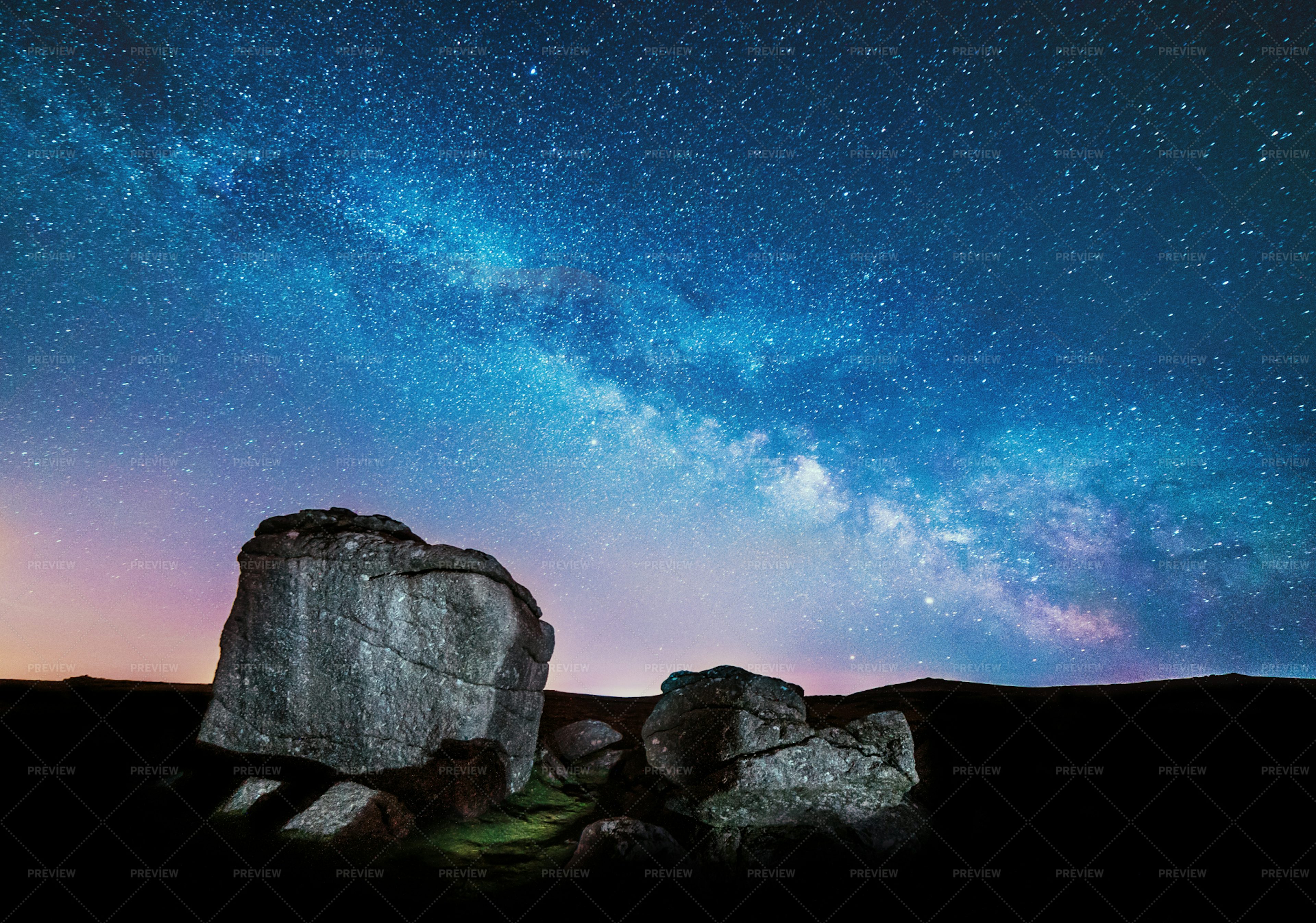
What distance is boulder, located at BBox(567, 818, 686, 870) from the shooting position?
265 inches

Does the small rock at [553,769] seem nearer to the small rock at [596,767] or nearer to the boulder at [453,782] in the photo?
the small rock at [596,767]

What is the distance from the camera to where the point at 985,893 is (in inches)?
267

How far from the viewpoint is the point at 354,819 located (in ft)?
22.6

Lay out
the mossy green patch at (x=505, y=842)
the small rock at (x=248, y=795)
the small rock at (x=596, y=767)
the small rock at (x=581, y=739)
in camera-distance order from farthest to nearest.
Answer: the small rock at (x=581, y=739), the small rock at (x=596, y=767), the small rock at (x=248, y=795), the mossy green patch at (x=505, y=842)

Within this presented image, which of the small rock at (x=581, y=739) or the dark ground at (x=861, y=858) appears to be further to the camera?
the small rock at (x=581, y=739)

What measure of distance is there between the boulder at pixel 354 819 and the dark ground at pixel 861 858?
24 centimetres

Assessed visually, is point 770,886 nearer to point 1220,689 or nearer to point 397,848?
point 397,848

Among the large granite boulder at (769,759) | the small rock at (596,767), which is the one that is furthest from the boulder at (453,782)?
the large granite boulder at (769,759)

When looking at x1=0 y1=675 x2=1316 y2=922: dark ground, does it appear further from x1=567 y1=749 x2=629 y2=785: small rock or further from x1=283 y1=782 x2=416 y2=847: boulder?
x1=567 y1=749 x2=629 y2=785: small rock

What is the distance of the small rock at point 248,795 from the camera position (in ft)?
23.7

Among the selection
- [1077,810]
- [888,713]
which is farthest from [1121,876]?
[888,713]

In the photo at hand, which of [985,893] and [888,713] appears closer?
[985,893]

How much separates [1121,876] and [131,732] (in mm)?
14901

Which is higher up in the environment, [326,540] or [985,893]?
[326,540]
